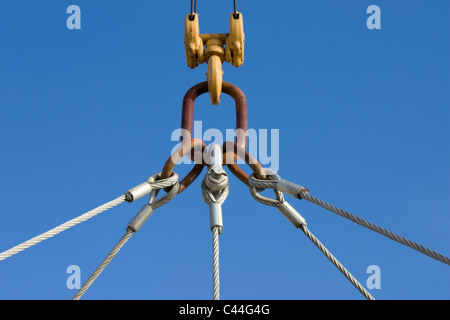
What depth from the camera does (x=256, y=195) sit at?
3633 millimetres

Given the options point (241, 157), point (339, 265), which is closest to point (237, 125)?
point (241, 157)

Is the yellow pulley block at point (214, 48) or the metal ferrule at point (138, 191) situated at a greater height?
the yellow pulley block at point (214, 48)

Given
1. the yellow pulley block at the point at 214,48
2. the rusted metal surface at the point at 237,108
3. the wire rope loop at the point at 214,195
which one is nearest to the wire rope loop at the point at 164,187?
the wire rope loop at the point at 214,195

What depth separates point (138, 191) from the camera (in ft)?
11.2

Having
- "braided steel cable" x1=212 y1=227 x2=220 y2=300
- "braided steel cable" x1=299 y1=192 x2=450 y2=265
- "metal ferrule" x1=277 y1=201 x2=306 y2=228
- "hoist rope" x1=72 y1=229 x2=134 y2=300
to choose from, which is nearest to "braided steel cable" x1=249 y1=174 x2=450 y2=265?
"braided steel cable" x1=299 y1=192 x2=450 y2=265

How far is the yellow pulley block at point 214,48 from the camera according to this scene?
12.2 feet

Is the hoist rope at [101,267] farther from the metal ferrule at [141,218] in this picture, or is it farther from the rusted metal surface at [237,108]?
the rusted metal surface at [237,108]

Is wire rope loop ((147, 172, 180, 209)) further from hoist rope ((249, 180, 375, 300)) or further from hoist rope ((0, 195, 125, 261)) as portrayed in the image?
hoist rope ((249, 180, 375, 300))

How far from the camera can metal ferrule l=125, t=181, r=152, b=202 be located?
11.1ft

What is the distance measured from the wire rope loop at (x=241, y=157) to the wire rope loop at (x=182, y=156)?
0.15m
